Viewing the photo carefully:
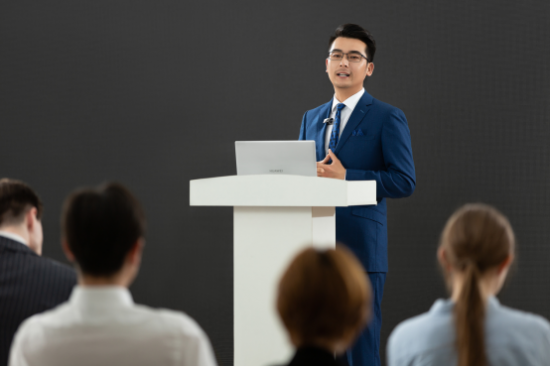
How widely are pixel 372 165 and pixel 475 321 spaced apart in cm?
152

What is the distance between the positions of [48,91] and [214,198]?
2794mm

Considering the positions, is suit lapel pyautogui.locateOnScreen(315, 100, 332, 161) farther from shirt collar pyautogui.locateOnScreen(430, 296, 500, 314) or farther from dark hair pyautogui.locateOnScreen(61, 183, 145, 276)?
dark hair pyautogui.locateOnScreen(61, 183, 145, 276)

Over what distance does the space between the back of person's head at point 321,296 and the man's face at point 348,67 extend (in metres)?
1.80

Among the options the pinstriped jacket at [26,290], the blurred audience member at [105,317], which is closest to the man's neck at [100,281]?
the blurred audience member at [105,317]

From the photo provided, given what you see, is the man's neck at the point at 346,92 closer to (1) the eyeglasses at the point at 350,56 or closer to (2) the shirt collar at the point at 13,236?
(1) the eyeglasses at the point at 350,56

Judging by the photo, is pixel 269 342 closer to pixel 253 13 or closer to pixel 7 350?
pixel 7 350

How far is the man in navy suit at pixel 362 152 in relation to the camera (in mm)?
2463

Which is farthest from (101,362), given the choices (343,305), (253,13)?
(253,13)

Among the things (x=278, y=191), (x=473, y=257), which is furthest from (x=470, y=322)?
(x=278, y=191)

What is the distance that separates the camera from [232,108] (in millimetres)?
4270

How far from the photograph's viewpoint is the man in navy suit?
246cm

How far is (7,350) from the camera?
1.65 m

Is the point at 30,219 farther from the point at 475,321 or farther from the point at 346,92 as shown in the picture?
the point at 346,92

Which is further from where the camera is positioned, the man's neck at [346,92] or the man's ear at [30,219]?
the man's neck at [346,92]
